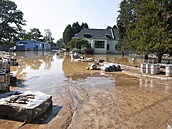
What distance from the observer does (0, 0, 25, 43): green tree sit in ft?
155

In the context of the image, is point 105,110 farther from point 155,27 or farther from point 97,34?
point 97,34

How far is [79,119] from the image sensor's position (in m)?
5.39

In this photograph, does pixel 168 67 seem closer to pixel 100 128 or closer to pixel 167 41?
pixel 167 41

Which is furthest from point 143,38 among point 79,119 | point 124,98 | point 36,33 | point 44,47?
point 36,33

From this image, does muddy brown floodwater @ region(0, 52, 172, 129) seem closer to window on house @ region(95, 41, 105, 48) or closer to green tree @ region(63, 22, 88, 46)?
window on house @ region(95, 41, 105, 48)

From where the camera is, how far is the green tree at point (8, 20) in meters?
47.3

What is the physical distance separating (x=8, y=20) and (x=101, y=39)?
77.8 ft

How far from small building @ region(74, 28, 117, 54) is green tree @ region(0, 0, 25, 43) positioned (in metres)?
17.1

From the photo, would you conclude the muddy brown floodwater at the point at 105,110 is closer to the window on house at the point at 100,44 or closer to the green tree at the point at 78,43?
the green tree at the point at 78,43

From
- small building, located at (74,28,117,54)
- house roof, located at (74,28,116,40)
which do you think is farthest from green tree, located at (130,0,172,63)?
house roof, located at (74,28,116,40)

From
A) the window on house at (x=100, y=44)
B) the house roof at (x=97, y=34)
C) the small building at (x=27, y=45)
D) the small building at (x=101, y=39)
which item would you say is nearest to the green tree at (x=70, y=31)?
the small building at (x=27, y=45)

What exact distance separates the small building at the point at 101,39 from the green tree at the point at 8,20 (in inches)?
671

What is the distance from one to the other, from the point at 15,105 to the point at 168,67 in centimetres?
1057

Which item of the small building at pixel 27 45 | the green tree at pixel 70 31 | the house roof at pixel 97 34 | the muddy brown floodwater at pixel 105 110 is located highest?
the green tree at pixel 70 31
